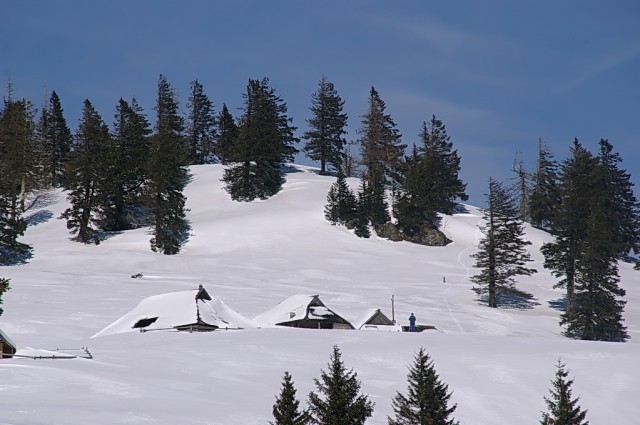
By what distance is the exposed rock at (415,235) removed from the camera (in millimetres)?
80062

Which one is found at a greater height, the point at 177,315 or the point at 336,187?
the point at 336,187

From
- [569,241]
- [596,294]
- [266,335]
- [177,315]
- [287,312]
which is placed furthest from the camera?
[569,241]

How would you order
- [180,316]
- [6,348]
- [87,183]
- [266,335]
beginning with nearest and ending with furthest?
[6,348] → [266,335] → [180,316] → [87,183]

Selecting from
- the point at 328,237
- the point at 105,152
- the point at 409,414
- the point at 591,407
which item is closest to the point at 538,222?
the point at 328,237

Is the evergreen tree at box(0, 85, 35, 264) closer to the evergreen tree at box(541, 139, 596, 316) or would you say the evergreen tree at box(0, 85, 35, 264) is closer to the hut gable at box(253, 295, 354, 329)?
the hut gable at box(253, 295, 354, 329)

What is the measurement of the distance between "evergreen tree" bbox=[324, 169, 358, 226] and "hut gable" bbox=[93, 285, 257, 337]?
1570 inches

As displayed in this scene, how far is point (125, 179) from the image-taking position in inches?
3095

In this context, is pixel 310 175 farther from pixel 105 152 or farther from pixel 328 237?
pixel 105 152

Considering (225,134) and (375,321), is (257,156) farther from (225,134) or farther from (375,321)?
(375,321)

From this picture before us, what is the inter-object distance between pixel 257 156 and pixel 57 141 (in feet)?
92.6

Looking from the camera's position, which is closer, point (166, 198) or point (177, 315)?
point (177, 315)

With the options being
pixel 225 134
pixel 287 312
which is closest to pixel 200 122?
pixel 225 134

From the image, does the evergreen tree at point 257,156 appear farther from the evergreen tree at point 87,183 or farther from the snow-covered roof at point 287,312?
the snow-covered roof at point 287,312

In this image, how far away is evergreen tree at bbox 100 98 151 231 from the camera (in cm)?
7588
